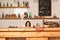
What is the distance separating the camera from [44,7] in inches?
240

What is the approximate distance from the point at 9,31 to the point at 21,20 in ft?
12.6

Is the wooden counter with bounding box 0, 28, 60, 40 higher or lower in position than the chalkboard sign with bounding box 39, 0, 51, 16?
lower

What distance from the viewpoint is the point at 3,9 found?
19.8 ft

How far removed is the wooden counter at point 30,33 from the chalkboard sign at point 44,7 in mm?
3863

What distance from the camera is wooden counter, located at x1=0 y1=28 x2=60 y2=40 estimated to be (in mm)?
2195

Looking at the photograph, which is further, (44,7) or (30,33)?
(44,7)

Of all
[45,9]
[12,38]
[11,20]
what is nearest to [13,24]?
[11,20]

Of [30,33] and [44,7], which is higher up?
[44,7]

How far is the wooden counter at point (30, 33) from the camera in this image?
220 centimetres

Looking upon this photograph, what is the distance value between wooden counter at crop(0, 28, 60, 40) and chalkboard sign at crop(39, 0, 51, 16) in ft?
12.7

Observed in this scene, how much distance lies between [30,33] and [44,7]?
4.01m

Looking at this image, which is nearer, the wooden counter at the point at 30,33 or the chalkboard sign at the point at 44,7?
the wooden counter at the point at 30,33

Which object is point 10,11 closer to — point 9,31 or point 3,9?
point 3,9

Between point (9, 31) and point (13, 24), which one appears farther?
point (13, 24)
